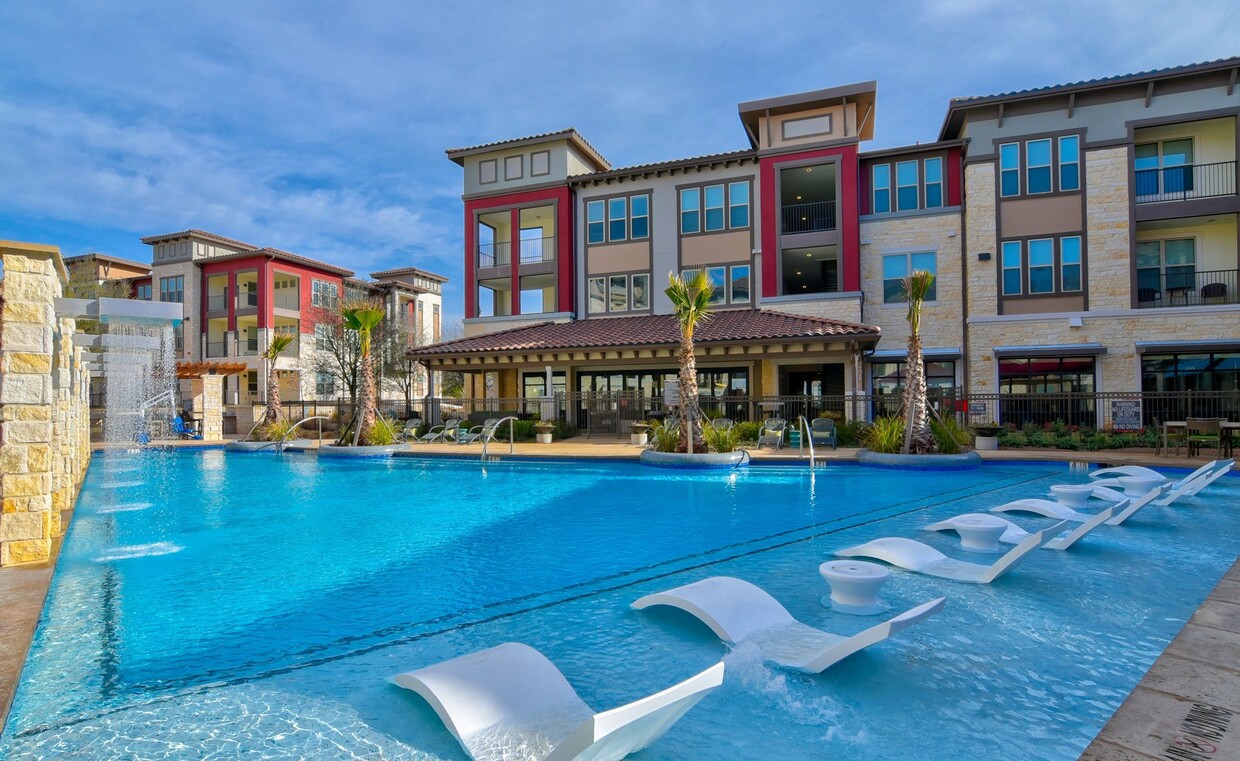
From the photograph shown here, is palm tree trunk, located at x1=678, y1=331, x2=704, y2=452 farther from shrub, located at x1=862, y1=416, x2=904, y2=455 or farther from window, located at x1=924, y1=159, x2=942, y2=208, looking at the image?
window, located at x1=924, y1=159, x2=942, y2=208

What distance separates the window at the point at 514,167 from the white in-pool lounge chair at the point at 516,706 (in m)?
24.9

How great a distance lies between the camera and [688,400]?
1491cm

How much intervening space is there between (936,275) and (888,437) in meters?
10.1

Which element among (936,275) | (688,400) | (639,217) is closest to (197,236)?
(639,217)

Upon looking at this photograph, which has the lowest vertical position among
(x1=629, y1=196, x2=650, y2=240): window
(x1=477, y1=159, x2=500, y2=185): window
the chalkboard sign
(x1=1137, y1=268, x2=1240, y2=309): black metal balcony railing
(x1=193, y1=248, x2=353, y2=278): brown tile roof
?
the chalkboard sign

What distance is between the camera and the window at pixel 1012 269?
21.0 metres

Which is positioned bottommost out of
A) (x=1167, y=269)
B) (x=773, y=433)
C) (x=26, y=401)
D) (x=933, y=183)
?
(x=773, y=433)

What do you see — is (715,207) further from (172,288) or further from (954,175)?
(172,288)

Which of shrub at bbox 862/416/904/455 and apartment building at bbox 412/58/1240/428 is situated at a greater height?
apartment building at bbox 412/58/1240/428

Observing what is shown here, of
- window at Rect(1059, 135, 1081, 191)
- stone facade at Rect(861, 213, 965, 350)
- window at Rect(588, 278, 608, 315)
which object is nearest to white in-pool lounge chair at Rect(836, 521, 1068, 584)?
stone facade at Rect(861, 213, 965, 350)

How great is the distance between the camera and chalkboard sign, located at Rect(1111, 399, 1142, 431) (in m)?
18.8

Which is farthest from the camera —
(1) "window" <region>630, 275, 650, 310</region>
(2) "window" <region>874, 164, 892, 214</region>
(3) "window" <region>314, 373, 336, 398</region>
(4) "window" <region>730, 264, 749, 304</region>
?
(3) "window" <region>314, 373, 336, 398</region>

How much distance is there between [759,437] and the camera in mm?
17734

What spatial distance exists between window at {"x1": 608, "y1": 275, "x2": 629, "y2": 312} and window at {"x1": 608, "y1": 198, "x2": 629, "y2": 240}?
1590 millimetres
